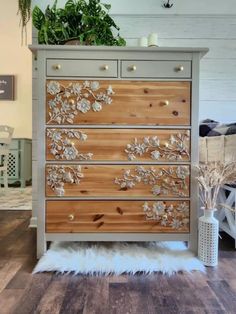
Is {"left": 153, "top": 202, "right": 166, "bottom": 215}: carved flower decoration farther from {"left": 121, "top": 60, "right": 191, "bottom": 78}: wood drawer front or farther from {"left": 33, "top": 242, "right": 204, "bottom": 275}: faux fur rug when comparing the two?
{"left": 121, "top": 60, "right": 191, "bottom": 78}: wood drawer front

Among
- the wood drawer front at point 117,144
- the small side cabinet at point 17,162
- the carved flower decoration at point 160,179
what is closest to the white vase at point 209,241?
the carved flower decoration at point 160,179

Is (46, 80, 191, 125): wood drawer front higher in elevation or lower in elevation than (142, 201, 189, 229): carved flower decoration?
higher

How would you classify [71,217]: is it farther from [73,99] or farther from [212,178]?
[212,178]

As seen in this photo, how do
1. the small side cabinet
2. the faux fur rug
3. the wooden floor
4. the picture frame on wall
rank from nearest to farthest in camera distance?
the wooden floor
the faux fur rug
the small side cabinet
the picture frame on wall

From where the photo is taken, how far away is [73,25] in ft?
6.13

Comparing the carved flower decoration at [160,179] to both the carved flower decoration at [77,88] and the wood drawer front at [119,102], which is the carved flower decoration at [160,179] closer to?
the wood drawer front at [119,102]

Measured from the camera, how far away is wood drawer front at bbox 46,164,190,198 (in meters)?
1.71

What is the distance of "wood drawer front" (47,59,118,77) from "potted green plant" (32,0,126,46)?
0.63 feet

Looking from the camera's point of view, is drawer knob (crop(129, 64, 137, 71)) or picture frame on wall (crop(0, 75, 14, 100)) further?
picture frame on wall (crop(0, 75, 14, 100))

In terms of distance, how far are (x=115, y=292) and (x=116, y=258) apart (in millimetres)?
338

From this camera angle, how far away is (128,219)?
1.73 m

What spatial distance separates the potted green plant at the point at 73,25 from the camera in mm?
1801

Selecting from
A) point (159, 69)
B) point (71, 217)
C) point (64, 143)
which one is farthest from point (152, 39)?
point (71, 217)

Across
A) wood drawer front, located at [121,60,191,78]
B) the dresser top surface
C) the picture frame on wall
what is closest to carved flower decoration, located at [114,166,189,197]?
wood drawer front, located at [121,60,191,78]
